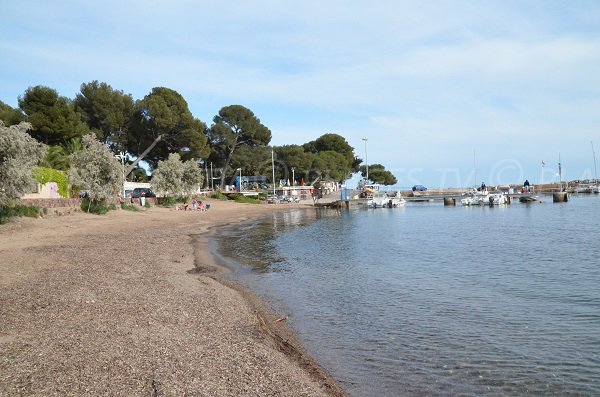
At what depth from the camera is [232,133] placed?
95.8m

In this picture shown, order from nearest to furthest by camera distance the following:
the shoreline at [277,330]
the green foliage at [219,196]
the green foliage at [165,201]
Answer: the shoreline at [277,330], the green foliage at [165,201], the green foliage at [219,196]

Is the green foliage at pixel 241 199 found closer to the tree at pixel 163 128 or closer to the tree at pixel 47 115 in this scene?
the tree at pixel 163 128

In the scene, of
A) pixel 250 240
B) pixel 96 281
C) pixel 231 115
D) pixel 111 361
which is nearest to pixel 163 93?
pixel 231 115

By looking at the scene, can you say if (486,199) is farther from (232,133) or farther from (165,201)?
(165,201)

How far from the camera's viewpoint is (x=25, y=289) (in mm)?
12250

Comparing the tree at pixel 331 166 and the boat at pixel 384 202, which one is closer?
the boat at pixel 384 202

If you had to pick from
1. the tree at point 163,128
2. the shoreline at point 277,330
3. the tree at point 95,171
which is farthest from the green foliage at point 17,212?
the tree at point 163,128

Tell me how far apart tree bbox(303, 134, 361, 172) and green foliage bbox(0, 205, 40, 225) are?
115 metres

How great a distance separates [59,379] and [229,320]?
A: 525cm

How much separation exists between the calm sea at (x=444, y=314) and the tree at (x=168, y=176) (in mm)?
31238

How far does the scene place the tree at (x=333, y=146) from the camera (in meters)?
142

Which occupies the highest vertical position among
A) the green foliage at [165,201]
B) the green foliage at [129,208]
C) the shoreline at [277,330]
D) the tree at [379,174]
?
the tree at [379,174]

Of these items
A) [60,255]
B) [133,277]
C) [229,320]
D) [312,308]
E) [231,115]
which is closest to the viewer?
[229,320]

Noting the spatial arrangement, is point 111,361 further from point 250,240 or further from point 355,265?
point 250,240
